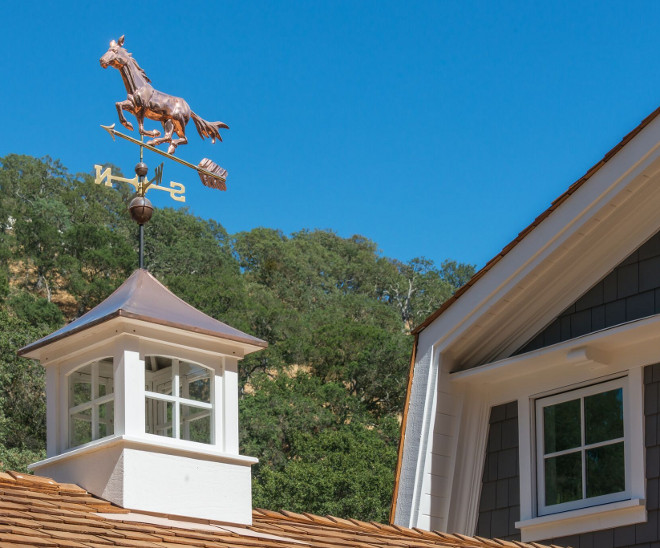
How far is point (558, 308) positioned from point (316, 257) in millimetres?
76531

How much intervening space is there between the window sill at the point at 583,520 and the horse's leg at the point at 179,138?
375 cm

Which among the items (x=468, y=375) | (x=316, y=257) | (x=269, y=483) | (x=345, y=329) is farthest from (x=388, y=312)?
(x=468, y=375)

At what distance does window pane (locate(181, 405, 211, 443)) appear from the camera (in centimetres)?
766

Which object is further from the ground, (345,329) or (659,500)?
(345,329)

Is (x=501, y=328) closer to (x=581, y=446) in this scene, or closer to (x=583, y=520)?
(x=581, y=446)

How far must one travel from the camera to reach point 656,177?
8.93 metres

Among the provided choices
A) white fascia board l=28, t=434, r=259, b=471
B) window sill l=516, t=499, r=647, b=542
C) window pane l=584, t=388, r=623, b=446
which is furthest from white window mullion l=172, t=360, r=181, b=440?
window pane l=584, t=388, r=623, b=446

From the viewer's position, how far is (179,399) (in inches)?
291

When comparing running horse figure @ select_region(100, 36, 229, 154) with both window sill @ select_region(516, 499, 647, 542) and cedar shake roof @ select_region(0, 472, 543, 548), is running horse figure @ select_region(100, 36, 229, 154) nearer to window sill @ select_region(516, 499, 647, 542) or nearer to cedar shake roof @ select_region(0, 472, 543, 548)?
cedar shake roof @ select_region(0, 472, 543, 548)

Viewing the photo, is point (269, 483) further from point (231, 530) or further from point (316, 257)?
point (316, 257)

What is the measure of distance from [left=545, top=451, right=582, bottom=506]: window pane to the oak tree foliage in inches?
1156

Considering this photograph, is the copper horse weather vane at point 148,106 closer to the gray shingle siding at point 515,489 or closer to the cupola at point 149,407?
the cupola at point 149,407

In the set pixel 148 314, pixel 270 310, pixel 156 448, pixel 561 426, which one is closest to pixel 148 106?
pixel 148 314

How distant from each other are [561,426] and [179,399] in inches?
129
